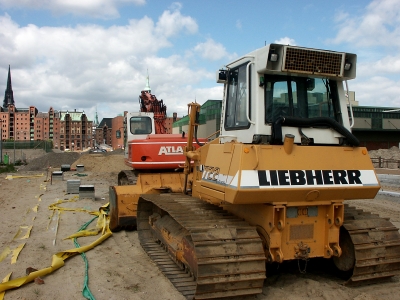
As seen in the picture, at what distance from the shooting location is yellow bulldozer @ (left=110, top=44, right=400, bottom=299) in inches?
187

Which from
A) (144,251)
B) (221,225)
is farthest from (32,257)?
(221,225)

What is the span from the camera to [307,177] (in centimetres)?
498

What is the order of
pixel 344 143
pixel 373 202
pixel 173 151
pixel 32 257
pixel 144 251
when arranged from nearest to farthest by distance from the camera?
pixel 344 143 < pixel 32 257 < pixel 144 251 < pixel 173 151 < pixel 373 202

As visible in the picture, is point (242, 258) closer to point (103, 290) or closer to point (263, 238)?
point (263, 238)

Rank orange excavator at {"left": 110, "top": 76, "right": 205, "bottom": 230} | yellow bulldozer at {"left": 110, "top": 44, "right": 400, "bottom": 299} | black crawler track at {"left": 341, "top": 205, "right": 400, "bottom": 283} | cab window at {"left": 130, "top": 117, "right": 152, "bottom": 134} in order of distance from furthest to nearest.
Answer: cab window at {"left": 130, "top": 117, "right": 152, "bottom": 134} < orange excavator at {"left": 110, "top": 76, "right": 205, "bottom": 230} < black crawler track at {"left": 341, "top": 205, "right": 400, "bottom": 283} < yellow bulldozer at {"left": 110, "top": 44, "right": 400, "bottom": 299}

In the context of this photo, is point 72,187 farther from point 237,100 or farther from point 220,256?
point 220,256

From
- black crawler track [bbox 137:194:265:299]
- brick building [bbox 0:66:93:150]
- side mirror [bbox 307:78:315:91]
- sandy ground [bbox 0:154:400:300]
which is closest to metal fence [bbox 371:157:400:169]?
sandy ground [bbox 0:154:400:300]

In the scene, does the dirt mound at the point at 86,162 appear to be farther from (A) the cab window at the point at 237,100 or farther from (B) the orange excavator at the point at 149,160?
(A) the cab window at the point at 237,100

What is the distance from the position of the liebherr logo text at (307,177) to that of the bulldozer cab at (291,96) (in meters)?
0.43

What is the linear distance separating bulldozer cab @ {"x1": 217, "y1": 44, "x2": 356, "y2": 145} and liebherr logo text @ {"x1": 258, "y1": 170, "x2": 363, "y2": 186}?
16.9 inches

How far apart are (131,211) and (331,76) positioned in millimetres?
5266

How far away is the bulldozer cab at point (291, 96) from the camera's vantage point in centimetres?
515

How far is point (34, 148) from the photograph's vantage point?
5603 centimetres

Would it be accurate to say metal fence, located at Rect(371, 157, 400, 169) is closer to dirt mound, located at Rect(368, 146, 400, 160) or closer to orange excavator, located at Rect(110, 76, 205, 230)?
dirt mound, located at Rect(368, 146, 400, 160)
